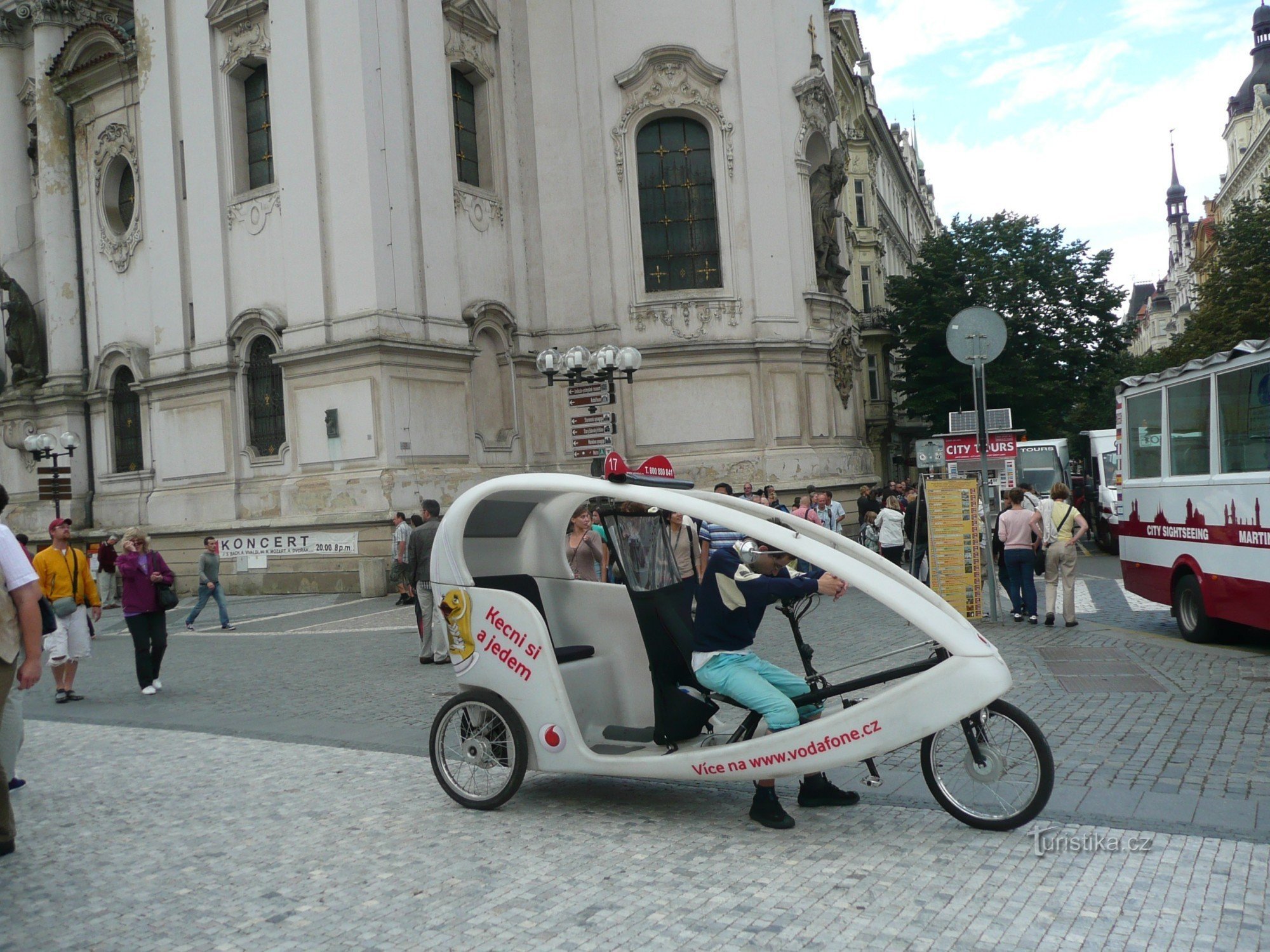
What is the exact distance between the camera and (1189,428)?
12.0 m

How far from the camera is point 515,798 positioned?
668 centimetres

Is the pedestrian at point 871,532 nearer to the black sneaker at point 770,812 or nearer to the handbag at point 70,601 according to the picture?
the handbag at point 70,601

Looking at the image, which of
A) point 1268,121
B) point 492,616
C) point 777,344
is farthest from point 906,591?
point 1268,121

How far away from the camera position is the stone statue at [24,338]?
30672mm

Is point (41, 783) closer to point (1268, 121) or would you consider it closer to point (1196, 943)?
point (1196, 943)

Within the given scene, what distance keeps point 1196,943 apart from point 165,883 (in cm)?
430

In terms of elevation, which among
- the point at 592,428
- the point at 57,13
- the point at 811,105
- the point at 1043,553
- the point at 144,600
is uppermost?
the point at 57,13

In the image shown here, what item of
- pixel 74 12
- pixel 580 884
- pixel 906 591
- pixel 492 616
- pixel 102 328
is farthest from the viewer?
pixel 74 12

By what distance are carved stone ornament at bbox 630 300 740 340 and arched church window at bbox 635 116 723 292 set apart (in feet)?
2.05

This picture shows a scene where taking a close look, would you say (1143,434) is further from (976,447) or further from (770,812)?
(770,812)

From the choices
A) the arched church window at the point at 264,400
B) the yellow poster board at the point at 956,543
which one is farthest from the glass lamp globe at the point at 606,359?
the arched church window at the point at 264,400

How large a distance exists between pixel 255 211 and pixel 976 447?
15.9 meters

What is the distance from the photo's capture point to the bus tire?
37.8 feet

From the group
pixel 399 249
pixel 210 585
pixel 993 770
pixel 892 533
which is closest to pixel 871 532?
pixel 892 533
